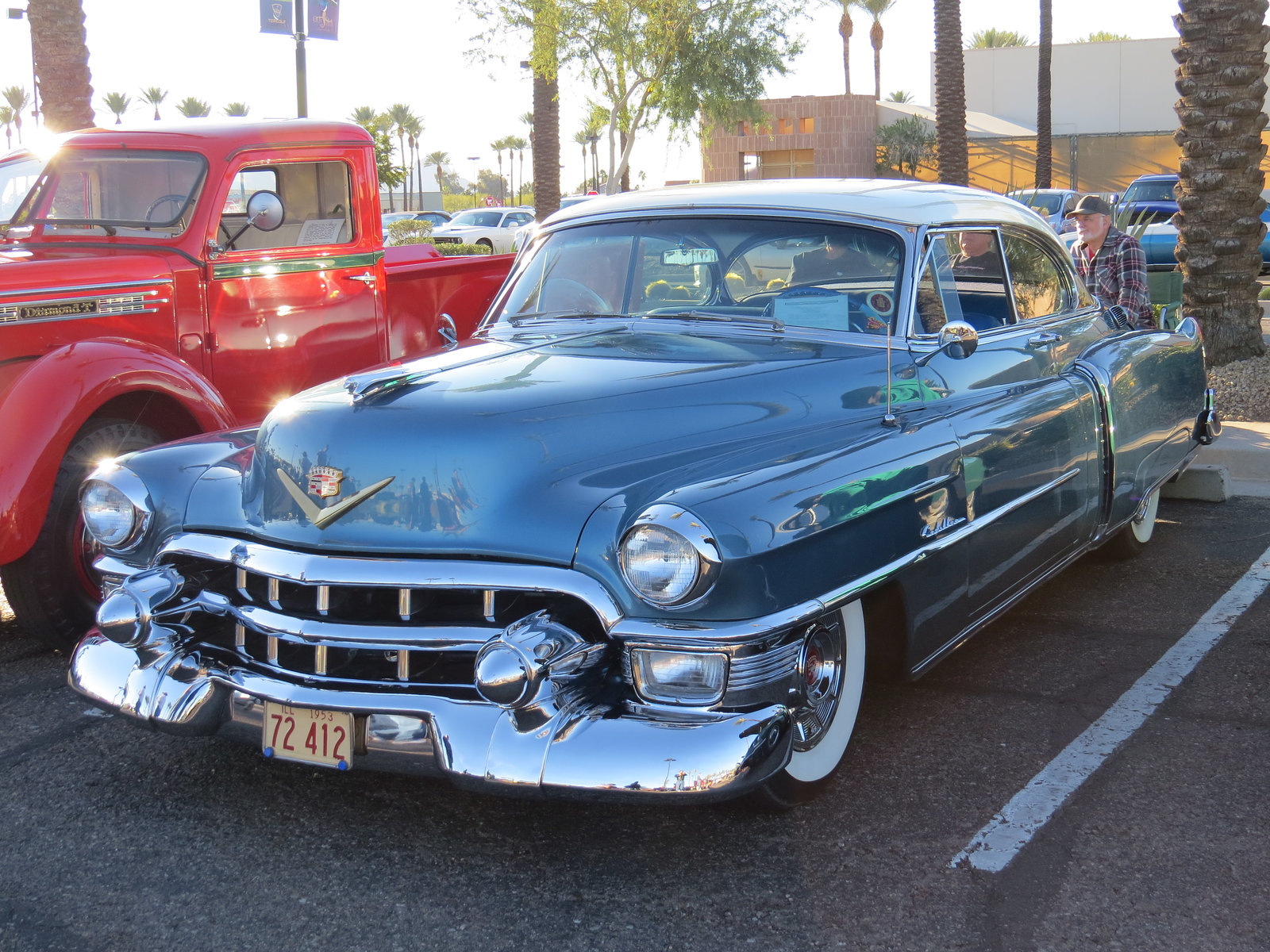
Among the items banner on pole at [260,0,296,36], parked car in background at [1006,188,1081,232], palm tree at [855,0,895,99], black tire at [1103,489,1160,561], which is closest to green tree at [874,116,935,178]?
palm tree at [855,0,895,99]

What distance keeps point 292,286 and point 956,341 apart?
3339 millimetres

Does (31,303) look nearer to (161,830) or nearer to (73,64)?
(161,830)

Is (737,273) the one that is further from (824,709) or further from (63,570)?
(63,570)

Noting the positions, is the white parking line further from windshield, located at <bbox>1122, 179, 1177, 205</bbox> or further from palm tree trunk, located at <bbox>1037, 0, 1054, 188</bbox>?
palm tree trunk, located at <bbox>1037, 0, 1054, 188</bbox>

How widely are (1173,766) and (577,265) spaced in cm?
241

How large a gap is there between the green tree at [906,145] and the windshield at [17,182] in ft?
116

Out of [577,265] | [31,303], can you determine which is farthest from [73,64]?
[577,265]

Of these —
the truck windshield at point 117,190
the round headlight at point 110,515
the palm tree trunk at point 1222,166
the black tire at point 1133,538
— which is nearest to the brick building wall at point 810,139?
the palm tree trunk at point 1222,166

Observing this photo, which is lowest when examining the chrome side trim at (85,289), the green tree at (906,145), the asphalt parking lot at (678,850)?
the asphalt parking lot at (678,850)

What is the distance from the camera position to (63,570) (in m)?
4.44

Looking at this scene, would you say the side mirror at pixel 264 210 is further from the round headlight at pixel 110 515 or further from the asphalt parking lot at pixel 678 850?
the asphalt parking lot at pixel 678 850

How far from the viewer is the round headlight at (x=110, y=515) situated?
135 inches

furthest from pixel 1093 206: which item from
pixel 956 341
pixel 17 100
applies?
pixel 17 100

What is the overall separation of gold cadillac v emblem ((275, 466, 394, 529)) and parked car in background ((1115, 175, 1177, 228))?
1654 cm
